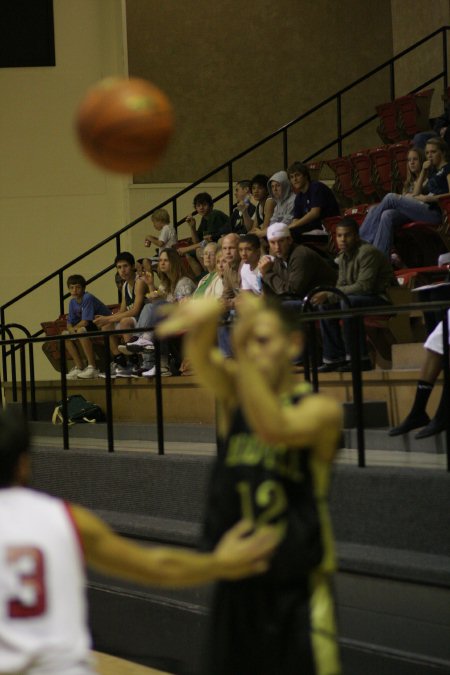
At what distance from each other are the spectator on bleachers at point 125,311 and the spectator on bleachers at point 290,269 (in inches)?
58.7

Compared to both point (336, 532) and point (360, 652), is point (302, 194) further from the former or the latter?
point (360, 652)

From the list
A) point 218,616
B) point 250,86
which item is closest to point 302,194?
point 250,86

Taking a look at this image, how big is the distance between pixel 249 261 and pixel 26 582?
5449mm

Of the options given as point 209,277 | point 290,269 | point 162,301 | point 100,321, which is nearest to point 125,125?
point 290,269

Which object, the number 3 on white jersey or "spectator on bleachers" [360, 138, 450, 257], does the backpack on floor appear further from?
the number 3 on white jersey

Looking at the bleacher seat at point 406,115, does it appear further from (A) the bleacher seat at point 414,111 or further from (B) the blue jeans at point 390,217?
(B) the blue jeans at point 390,217

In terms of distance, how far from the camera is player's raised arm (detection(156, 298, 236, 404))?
2.74 metres

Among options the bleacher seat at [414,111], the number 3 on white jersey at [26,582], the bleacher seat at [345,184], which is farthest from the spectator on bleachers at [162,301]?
the number 3 on white jersey at [26,582]

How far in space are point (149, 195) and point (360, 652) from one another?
965 cm

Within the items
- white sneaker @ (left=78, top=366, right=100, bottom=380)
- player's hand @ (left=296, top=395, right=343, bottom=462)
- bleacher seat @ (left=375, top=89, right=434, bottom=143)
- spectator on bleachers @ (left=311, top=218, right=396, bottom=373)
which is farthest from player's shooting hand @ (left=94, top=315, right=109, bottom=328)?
player's hand @ (left=296, top=395, right=343, bottom=462)

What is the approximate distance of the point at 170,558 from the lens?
250cm

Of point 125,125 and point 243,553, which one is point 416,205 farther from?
point 243,553

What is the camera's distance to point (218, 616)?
9.39 ft

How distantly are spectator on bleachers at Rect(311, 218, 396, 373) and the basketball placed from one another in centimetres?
263
